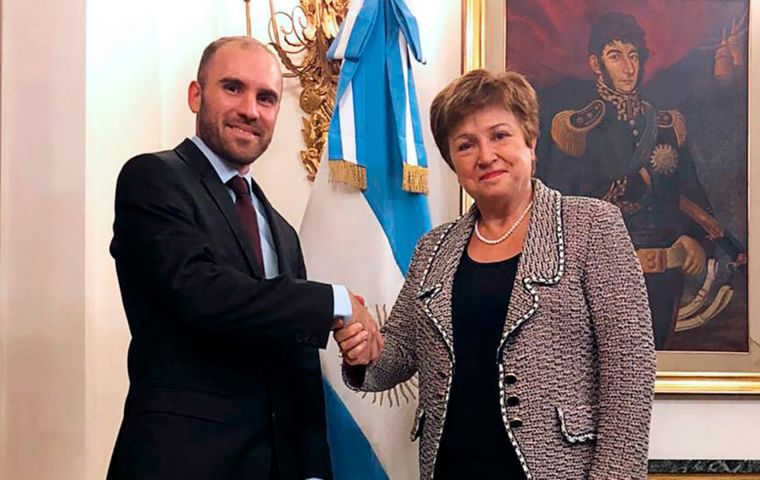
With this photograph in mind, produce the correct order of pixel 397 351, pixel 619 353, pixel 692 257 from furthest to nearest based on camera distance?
pixel 692 257
pixel 397 351
pixel 619 353

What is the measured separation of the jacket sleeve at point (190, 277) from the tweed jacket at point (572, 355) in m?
0.28

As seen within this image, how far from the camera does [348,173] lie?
7.29 feet

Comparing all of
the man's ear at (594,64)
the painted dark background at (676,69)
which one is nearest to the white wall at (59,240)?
the painted dark background at (676,69)

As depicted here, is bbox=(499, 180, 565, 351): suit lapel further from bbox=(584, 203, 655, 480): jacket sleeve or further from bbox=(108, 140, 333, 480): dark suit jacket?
bbox=(108, 140, 333, 480): dark suit jacket

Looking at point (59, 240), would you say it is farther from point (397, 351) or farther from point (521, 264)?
point (521, 264)

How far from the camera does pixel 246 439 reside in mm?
1512

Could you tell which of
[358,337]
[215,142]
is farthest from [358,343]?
[215,142]

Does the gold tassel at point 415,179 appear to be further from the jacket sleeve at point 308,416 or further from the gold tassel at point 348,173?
the jacket sleeve at point 308,416

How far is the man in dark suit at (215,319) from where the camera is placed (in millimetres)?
1448

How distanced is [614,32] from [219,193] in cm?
145

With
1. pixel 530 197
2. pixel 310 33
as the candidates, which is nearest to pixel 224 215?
pixel 530 197

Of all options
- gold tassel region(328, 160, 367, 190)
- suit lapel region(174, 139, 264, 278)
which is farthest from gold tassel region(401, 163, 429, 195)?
suit lapel region(174, 139, 264, 278)

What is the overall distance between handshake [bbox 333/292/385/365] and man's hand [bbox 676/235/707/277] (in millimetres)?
1130

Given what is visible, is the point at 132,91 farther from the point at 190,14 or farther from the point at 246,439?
the point at 246,439
